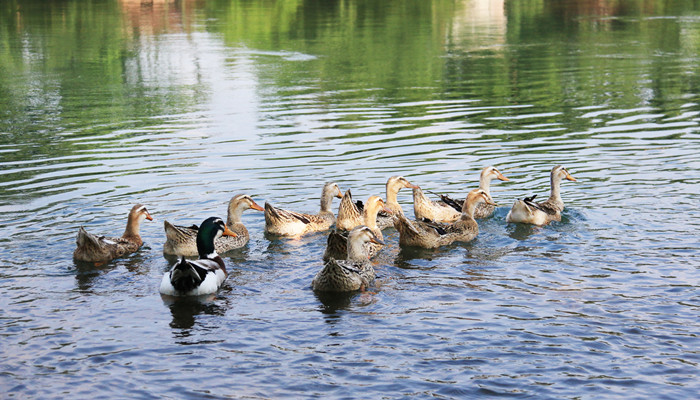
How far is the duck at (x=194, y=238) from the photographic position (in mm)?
15391

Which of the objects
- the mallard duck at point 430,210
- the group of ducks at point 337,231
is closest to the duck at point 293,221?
the group of ducks at point 337,231

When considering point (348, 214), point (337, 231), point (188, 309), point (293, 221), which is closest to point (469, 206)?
point (348, 214)

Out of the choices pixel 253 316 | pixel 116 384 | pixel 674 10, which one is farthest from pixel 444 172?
→ pixel 674 10

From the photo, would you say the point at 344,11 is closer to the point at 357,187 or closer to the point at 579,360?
the point at 357,187

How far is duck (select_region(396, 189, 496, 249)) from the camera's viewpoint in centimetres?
1585

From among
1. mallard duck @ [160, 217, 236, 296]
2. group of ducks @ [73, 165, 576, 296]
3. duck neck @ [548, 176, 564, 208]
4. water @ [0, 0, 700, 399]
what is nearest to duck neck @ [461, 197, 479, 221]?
group of ducks @ [73, 165, 576, 296]

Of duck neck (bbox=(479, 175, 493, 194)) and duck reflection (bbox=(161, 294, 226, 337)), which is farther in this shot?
duck neck (bbox=(479, 175, 493, 194))

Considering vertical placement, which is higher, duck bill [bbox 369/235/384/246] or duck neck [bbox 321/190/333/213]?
duck neck [bbox 321/190/333/213]

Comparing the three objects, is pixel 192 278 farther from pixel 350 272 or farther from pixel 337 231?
pixel 337 231

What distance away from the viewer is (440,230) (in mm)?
16281

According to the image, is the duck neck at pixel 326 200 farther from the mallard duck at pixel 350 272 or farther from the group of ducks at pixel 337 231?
the mallard duck at pixel 350 272

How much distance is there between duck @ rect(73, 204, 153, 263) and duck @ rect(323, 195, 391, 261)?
3559 millimetres

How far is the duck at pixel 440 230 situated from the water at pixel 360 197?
12.9 inches

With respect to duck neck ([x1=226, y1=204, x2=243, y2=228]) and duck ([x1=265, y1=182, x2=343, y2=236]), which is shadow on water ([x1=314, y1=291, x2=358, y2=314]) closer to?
duck ([x1=265, y1=182, x2=343, y2=236])
